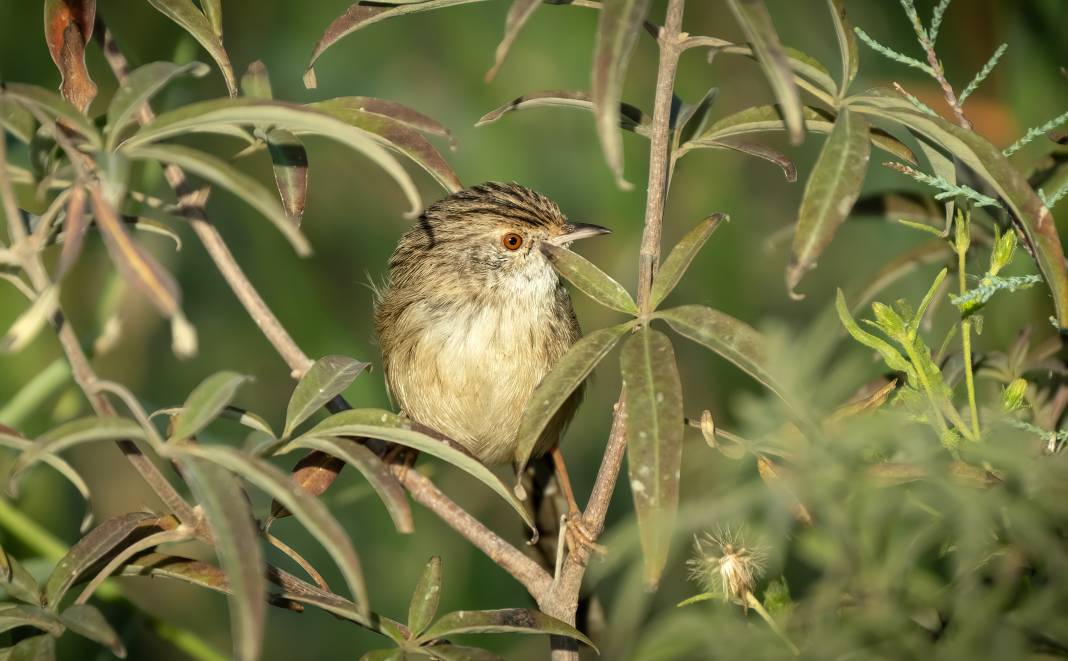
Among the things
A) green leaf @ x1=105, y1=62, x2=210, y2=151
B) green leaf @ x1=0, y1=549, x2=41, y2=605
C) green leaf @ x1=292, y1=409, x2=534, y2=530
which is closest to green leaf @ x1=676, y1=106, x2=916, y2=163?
green leaf @ x1=292, y1=409, x2=534, y2=530

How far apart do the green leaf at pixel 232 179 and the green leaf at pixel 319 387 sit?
0.48 metres

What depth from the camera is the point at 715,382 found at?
5547 mm

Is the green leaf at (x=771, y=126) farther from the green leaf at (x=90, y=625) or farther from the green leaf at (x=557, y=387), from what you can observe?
the green leaf at (x=90, y=625)

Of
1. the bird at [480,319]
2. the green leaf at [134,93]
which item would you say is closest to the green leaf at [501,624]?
the green leaf at [134,93]

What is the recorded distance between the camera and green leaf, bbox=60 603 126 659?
1826mm

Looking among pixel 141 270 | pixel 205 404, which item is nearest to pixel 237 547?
pixel 205 404

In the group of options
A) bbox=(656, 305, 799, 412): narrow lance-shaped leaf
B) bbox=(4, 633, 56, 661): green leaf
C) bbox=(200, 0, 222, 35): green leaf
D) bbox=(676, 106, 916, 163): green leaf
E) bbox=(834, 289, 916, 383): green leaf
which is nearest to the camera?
bbox=(656, 305, 799, 412): narrow lance-shaped leaf

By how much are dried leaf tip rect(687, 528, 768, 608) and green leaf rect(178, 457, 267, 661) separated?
0.81 meters

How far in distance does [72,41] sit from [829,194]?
5.02ft

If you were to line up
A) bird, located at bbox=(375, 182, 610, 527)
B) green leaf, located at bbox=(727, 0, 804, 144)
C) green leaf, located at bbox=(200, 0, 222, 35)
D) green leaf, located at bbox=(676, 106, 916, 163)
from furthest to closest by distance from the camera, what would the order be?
bird, located at bbox=(375, 182, 610, 527) < green leaf, located at bbox=(200, 0, 222, 35) < green leaf, located at bbox=(676, 106, 916, 163) < green leaf, located at bbox=(727, 0, 804, 144)

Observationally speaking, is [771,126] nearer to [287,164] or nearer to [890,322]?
[890,322]

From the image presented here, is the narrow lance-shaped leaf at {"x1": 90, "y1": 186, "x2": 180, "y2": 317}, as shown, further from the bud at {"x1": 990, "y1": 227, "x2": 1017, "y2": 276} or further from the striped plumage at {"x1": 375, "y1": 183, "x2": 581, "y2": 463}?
the striped plumage at {"x1": 375, "y1": 183, "x2": 581, "y2": 463}

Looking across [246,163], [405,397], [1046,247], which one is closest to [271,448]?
[1046,247]

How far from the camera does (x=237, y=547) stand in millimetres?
1554
